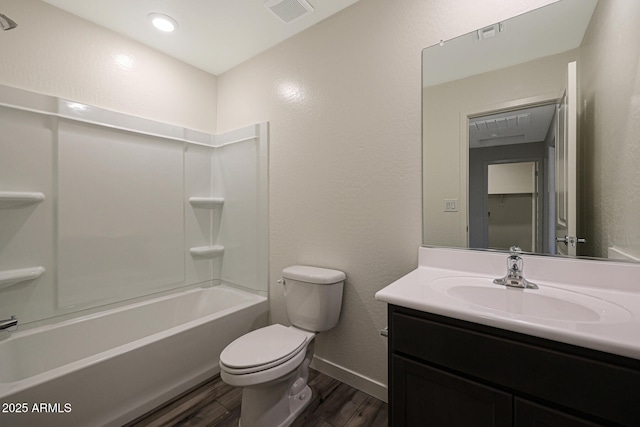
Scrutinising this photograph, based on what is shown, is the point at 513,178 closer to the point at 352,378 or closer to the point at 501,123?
the point at 501,123

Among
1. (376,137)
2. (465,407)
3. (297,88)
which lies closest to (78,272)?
(297,88)

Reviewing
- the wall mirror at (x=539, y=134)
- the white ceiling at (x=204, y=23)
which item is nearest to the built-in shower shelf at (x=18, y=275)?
the white ceiling at (x=204, y=23)

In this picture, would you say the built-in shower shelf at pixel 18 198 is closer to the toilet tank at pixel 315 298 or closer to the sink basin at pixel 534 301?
the toilet tank at pixel 315 298

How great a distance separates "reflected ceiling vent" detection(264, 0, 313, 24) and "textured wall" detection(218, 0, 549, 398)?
169mm

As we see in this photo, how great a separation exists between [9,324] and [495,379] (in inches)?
92.8

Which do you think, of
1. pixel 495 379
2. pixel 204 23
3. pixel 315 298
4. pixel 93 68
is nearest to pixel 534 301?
pixel 495 379

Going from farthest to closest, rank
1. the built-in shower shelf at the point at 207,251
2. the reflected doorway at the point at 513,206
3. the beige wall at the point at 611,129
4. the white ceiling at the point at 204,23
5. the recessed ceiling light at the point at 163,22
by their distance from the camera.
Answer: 1. the built-in shower shelf at the point at 207,251
2. the recessed ceiling light at the point at 163,22
3. the white ceiling at the point at 204,23
4. the reflected doorway at the point at 513,206
5. the beige wall at the point at 611,129

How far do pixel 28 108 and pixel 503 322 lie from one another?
264 cm

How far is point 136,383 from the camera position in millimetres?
1492

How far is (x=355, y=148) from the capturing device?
174 cm

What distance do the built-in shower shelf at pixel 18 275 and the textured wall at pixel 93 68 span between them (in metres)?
1.12

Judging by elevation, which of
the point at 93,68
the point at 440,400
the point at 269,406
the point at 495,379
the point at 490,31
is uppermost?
the point at 93,68

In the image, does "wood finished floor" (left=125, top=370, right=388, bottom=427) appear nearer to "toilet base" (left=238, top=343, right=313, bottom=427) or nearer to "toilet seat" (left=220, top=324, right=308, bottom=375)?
"toilet base" (left=238, top=343, right=313, bottom=427)

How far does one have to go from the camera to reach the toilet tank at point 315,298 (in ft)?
5.54
